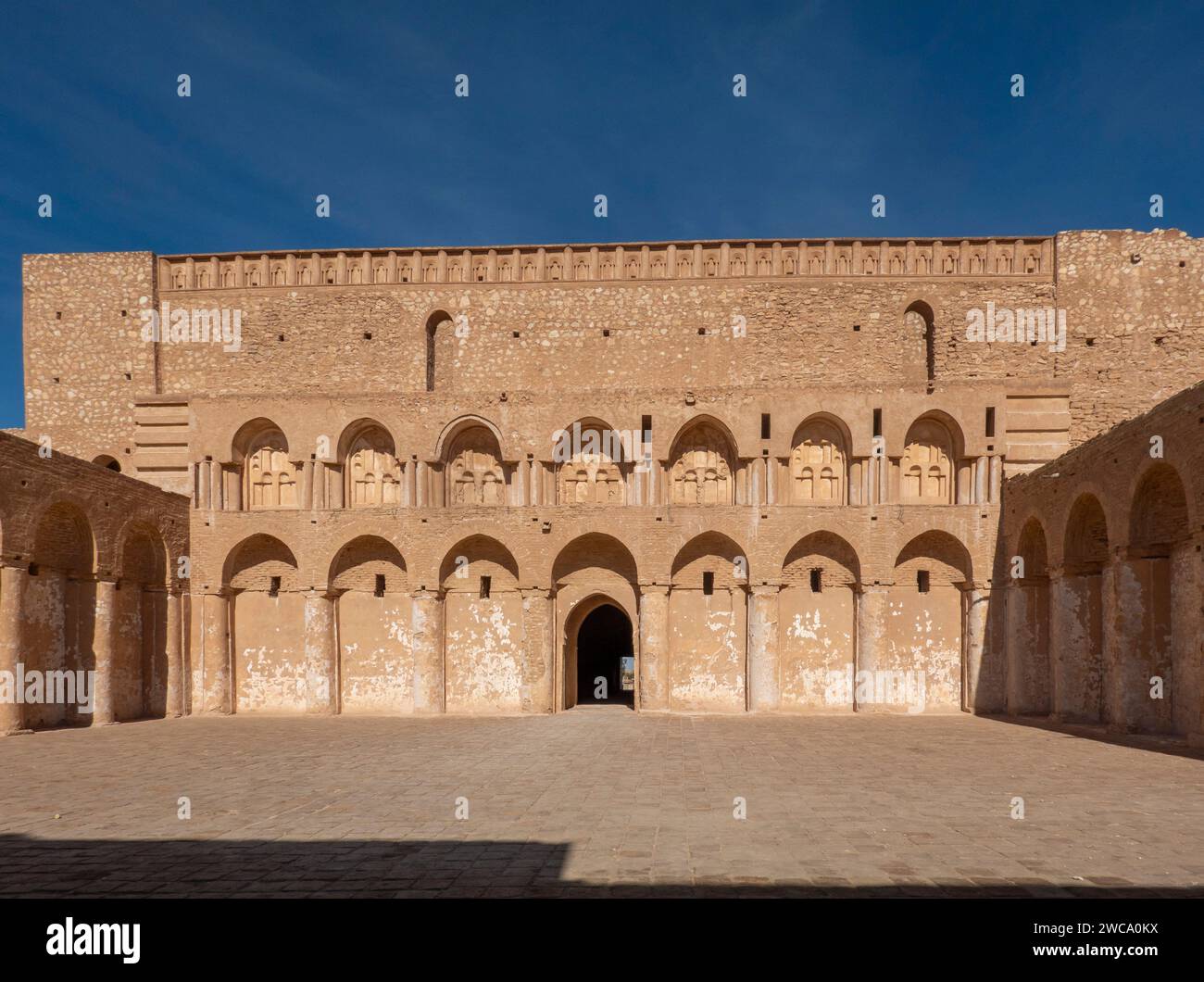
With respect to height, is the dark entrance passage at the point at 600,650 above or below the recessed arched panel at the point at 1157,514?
below

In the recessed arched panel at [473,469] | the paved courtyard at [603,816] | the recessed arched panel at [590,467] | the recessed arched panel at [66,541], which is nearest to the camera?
the paved courtyard at [603,816]

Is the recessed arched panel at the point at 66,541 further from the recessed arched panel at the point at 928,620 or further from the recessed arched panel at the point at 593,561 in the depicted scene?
the recessed arched panel at the point at 928,620

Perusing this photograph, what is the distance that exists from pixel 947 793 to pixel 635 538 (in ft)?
36.5

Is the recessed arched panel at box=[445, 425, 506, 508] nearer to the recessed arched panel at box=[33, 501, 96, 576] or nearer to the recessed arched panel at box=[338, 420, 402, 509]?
the recessed arched panel at box=[338, 420, 402, 509]

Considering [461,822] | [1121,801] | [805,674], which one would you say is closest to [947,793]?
[1121,801]

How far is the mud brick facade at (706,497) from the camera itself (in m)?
20.2

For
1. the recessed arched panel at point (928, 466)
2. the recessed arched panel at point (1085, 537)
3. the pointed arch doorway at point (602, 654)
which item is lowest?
the pointed arch doorway at point (602, 654)

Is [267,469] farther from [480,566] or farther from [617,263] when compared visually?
[617,263]

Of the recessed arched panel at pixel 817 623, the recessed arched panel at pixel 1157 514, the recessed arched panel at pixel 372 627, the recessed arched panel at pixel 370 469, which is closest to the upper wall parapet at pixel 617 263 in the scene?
the recessed arched panel at pixel 370 469

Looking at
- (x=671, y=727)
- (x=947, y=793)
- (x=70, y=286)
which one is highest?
(x=70, y=286)

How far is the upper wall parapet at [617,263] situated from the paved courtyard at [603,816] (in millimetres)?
14681

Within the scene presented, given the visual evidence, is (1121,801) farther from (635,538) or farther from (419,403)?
(419,403)

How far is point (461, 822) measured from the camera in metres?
8.68
